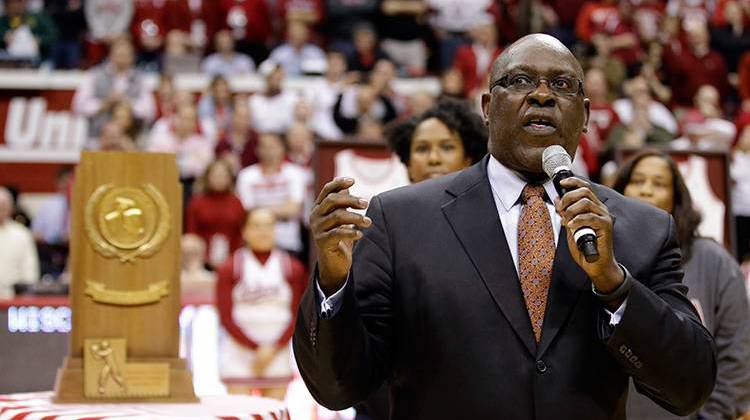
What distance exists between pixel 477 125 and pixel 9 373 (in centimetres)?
Result: 254

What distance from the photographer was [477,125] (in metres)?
5.27

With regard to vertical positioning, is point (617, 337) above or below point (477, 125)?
below

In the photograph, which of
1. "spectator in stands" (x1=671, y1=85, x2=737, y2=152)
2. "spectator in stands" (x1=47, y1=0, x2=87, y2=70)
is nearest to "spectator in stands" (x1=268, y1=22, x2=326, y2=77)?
"spectator in stands" (x1=47, y1=0, x2=87, y2=70)

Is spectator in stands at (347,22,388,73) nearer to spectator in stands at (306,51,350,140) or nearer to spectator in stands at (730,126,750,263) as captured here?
spectator in stands at (306,51,350,140)

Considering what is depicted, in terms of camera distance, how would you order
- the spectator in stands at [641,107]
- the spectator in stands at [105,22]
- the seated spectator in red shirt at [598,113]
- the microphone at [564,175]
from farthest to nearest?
the spectator in stands at [105,22], the spectator in stands at [641,107], the seated spectator in red shirt at [598,113], the microphone at [564,175]

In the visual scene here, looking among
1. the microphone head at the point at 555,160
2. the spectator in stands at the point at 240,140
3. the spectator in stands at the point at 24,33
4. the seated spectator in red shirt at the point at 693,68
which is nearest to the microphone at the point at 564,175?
the microphone head at the point at 555,160

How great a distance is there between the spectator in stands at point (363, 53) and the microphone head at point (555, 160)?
38.9ft

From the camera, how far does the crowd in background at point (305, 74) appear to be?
1153 cm

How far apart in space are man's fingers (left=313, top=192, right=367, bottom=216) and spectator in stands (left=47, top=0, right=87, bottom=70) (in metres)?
13.4

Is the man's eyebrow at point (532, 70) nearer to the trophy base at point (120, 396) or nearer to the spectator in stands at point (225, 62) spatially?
the trophy base at point (120, 396)

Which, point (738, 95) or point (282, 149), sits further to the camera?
point (738, 95)

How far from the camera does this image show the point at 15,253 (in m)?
11.2

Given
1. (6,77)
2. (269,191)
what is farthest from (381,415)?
(6,77)

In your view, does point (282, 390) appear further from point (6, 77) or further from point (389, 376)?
point (6, 77)
